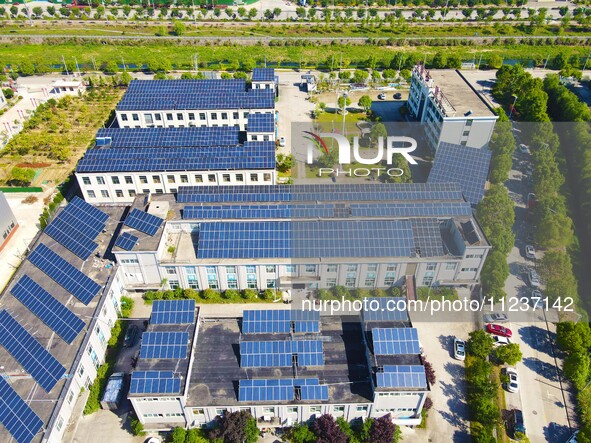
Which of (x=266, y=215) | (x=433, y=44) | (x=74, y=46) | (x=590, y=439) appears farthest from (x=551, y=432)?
(x=74, y=46)

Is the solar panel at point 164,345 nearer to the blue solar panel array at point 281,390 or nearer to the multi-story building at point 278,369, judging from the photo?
the multi-story building at point 278,369

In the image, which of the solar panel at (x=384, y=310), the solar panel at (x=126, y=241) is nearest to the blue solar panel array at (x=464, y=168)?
the solar panel at (x=384, y=310)

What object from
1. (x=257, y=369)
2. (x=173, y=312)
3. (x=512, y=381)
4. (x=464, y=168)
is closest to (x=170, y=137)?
(x=173, y=312)

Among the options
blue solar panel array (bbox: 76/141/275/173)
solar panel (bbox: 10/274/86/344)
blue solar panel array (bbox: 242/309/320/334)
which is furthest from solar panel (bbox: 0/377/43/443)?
blue solar panel array (bbox: 76/141/275/173)

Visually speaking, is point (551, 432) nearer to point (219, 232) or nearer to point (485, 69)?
point (219, 232)

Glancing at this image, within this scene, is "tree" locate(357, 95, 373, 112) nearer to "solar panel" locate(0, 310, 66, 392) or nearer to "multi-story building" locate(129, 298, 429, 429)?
"multi-story building" locate(129, 298, 429, 429)

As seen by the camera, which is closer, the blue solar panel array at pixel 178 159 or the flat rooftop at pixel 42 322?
the flat rooftop at pixel 42 322
